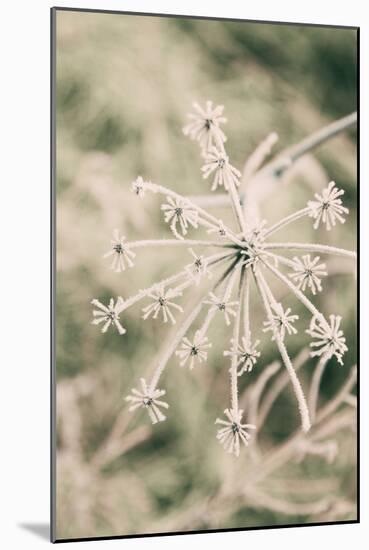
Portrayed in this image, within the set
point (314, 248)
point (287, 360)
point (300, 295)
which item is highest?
point (314, 248)

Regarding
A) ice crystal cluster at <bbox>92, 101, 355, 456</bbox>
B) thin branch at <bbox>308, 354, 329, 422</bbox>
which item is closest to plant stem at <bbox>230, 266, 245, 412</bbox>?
ice crystal cluster at <bbox>92, 101, 355, 456</bbox>

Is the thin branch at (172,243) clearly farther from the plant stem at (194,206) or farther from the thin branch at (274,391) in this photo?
the thin branch at (274,391)

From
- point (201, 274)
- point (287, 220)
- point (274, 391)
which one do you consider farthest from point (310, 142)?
point (274, 391)

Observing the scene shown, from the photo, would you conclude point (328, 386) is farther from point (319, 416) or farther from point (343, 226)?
point (343, 226)

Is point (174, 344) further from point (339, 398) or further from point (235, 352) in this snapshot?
point (339, 398)

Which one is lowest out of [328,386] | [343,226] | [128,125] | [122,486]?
[122,486]

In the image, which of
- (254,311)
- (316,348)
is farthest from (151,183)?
(316,348)

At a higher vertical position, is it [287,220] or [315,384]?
[287,220]
